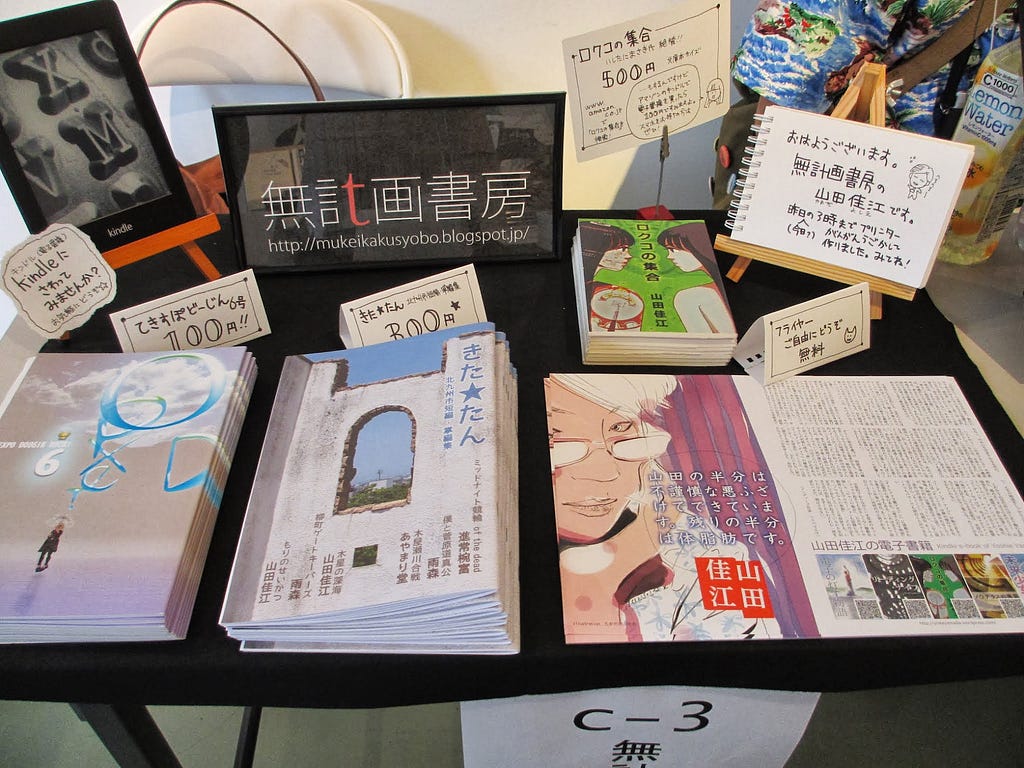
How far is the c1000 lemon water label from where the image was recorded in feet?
3.48

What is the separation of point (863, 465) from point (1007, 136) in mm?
580

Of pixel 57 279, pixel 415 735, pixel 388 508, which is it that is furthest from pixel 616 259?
pixel 415 735

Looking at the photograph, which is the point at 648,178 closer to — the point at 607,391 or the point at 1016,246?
the point at 1016,246

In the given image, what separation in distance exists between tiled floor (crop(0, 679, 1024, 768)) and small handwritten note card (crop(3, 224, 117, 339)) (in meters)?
0.87

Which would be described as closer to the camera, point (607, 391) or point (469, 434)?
point (469, 434)

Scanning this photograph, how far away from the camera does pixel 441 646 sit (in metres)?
0.73

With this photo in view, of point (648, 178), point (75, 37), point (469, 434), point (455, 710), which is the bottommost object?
point (455, 710)

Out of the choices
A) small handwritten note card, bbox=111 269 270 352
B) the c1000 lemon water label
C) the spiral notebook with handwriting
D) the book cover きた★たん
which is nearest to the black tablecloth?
the book cover きた★たん

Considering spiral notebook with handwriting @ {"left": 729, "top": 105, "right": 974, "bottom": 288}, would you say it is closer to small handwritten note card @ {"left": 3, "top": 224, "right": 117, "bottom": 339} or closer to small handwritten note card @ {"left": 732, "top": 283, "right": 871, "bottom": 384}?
small handwritten note card @ {"left": 732, "top": 283, "right": 871, "bottom": 384}

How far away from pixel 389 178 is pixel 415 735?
3.38 feet

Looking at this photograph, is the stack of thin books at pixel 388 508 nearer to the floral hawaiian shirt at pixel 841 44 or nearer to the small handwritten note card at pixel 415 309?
the small handwritten note card at pixel 415 309

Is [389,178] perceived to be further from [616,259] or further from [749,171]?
[749,171]

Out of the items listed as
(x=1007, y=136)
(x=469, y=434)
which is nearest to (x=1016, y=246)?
(x=1007, y=136)

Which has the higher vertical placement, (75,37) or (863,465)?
(75,37)
